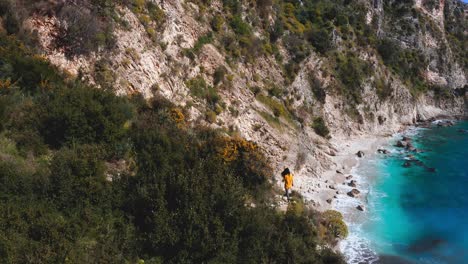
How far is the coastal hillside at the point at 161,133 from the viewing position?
11.5 m

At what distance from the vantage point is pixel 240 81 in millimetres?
28047

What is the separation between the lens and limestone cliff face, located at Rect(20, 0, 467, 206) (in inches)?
767

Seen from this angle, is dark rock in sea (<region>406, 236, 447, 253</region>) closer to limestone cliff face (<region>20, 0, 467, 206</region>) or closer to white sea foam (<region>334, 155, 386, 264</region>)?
white sea foam (<region>334, 155, 386, 264</region>)

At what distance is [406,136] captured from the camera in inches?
1921

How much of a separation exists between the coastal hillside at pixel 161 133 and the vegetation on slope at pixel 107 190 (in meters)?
0.05

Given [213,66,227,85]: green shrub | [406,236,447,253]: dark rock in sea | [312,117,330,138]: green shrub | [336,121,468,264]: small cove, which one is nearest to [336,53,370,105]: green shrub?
[336,121,468,264]: small cove

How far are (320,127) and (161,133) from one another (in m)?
24.2

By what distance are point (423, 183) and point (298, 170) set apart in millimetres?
13945

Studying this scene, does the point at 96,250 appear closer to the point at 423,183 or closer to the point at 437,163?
the point at 423,183

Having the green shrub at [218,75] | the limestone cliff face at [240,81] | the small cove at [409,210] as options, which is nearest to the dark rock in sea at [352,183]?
the small cove at [409,210]

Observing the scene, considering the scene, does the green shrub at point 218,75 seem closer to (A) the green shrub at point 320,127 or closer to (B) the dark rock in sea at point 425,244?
(A) the green shrub at point 320,127

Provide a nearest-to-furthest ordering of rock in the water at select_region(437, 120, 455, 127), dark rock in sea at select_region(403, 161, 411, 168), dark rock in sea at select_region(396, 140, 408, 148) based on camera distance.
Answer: dark rock in sea at select_region(403, 161, 411, 168) → dark rock in sea at select_region(396, 140, 408, 148) → rock in the water at select_region(437, 120, 455, 127)

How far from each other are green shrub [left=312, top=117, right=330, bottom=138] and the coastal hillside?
12 centimetres

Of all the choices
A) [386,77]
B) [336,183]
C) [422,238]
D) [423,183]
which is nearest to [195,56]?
[336,183]
